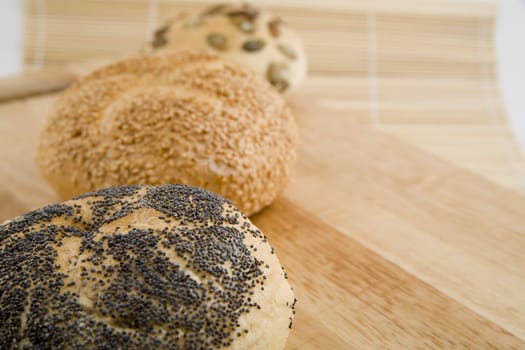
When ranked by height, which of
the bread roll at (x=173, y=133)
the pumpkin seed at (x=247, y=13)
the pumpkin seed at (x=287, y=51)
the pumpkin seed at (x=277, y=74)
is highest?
the pumpkin seed at (x=247, y=13)

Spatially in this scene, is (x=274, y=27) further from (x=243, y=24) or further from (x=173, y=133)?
(x=173, y=133)

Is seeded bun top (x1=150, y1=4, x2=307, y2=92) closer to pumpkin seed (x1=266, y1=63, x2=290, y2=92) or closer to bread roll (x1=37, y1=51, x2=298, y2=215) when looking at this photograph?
pumpkin seed (x1=266, y1=63, x2=290, y2=92)

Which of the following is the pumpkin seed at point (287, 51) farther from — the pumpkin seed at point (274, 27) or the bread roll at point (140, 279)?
the bread roll at point (140, 279)

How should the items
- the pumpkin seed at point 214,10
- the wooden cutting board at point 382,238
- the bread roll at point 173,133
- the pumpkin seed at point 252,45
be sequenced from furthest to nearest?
the pumpkin seed at point 214,10
the pumpkin seed at point 252,45
the bread roll at point 173,133
the wooden cutting board at point 382,238

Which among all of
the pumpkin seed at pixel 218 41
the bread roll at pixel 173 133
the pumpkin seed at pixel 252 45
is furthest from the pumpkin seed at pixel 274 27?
the bread roll at pixel 173 133

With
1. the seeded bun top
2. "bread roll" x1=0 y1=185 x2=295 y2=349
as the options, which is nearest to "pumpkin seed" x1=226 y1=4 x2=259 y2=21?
the seeded bun top

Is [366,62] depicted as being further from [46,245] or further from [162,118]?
[46,245]

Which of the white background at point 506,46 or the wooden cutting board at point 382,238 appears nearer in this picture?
the wooden cutting board at point 382,238
